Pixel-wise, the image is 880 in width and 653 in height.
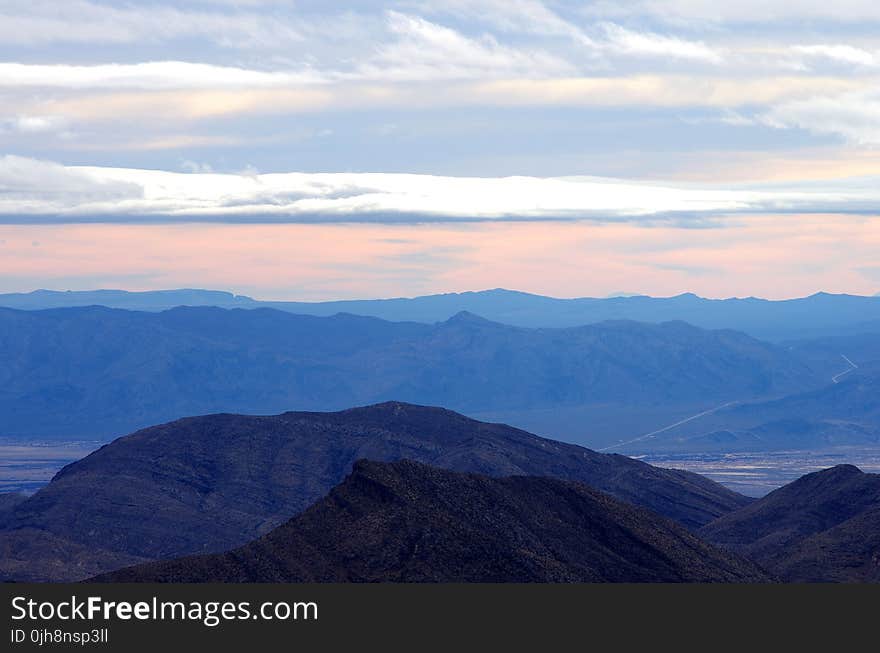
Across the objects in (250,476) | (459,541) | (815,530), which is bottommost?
(250,476)

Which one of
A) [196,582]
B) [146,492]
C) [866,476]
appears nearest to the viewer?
[196,582]

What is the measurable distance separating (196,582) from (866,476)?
62694 millimetres

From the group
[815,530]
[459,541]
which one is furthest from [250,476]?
[459,541]

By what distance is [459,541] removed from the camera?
55250mm

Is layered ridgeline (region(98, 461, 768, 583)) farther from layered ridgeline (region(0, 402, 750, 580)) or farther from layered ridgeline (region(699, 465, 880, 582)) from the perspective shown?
layered ridgeline (region(0, 402, 750, 580))

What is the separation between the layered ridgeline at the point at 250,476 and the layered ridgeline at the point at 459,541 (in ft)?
126

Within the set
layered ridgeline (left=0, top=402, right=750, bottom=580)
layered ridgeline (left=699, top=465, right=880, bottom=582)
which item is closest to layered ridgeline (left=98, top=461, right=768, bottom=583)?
layered ridgeline (left=699, top=465, right=880, bottom=582)

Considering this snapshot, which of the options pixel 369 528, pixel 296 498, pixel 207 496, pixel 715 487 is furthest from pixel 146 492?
pixel 369 528

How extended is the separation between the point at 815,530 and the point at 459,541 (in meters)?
43.0

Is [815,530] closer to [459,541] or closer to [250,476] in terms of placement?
[459,541]

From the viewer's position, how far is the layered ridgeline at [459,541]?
5291 cm

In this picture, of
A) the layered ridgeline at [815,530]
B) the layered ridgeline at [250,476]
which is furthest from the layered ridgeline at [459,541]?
the layered ridgeline at [250,476]

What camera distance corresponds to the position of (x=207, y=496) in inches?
4496

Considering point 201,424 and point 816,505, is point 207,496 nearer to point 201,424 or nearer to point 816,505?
point 201,424
